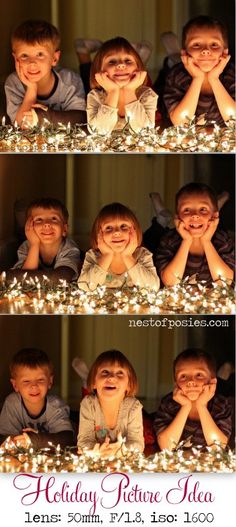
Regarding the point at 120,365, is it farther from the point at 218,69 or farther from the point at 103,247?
the point at 218,69

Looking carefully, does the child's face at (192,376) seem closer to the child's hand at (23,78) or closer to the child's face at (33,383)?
the child's face at (33,383)

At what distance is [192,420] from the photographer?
4.83 feet

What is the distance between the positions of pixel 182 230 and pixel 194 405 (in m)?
0.29

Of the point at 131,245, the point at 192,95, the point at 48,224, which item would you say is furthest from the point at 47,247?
the point at 192,95

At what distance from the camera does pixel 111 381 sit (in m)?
1.47

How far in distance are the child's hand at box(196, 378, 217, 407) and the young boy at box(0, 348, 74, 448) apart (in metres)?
0.22

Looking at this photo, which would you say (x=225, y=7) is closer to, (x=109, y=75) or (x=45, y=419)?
(x=109, y=75)

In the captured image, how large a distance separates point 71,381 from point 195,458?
24 centimetres

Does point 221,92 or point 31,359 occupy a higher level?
point 221,92

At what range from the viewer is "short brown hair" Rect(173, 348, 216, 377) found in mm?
1468

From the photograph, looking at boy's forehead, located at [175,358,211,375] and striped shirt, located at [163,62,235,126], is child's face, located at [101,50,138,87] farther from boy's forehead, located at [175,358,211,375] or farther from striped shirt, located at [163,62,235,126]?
boy's forehead, located at [175,358,211,375]

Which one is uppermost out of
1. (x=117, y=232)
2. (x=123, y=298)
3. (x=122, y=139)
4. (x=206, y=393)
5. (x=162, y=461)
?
(x=122, y=139)

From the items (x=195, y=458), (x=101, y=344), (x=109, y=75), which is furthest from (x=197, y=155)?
(x=195, y=458)

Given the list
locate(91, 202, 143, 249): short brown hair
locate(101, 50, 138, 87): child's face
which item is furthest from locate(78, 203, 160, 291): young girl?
locate(101, 50, 138, 87): child's face
